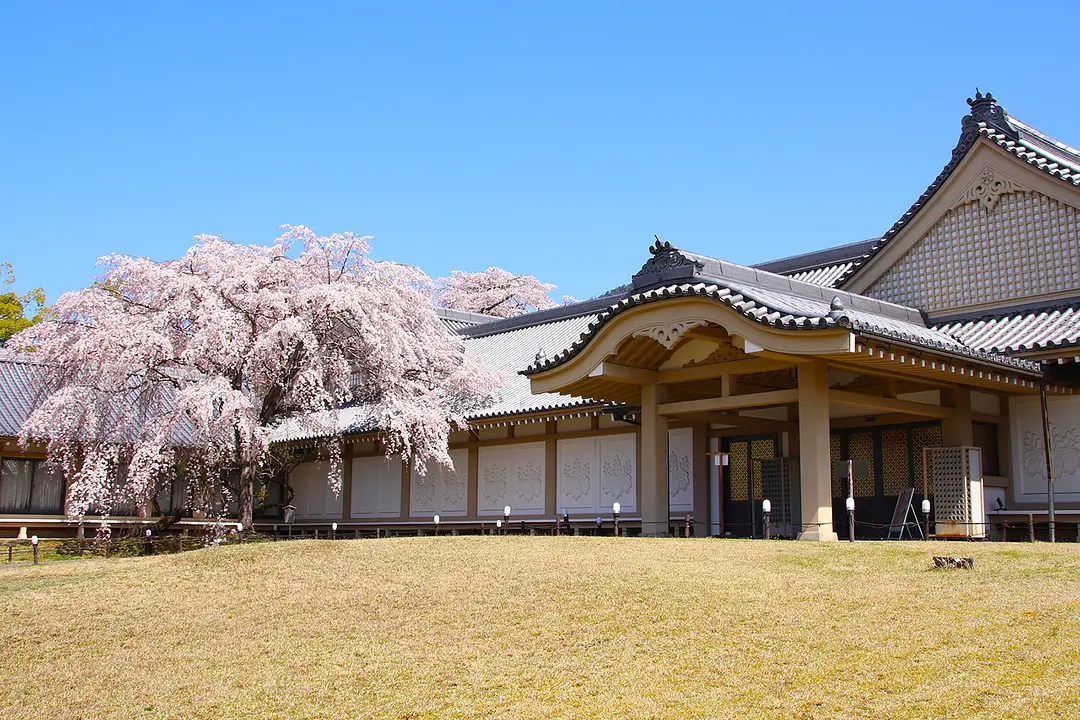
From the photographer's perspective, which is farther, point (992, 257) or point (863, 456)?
point (863, 456)

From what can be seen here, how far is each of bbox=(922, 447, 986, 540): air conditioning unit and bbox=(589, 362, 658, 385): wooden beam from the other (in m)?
4.46

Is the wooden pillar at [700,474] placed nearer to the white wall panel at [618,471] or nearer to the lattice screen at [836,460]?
the white wall panel at [618,471]

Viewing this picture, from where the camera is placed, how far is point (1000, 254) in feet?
59.5

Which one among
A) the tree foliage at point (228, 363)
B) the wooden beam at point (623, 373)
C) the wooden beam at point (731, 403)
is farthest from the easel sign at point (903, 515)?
the tree foliage at point (228, 363)

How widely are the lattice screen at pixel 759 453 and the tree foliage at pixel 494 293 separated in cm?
4447

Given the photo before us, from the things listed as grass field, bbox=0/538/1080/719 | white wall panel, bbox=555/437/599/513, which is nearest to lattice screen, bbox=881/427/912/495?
grass field, bbox=0/538/1080/719

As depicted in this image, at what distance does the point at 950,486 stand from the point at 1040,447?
5.97 feet

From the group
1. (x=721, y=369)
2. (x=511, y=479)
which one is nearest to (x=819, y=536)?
(x=721, y=369)

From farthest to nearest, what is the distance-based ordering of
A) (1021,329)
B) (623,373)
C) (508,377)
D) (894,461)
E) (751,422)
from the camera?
(508,377)
(751,422)
(894,461)
(623,373)
(1021,329)

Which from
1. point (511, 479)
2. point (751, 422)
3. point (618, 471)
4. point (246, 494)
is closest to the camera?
point (751, 422)

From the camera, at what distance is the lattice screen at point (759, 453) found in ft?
63.5

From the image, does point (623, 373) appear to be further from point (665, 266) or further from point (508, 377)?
point (508, 377)

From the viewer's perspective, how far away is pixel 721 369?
16.6 meters

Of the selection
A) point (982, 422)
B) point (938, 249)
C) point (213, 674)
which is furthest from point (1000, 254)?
point (213, 674)
